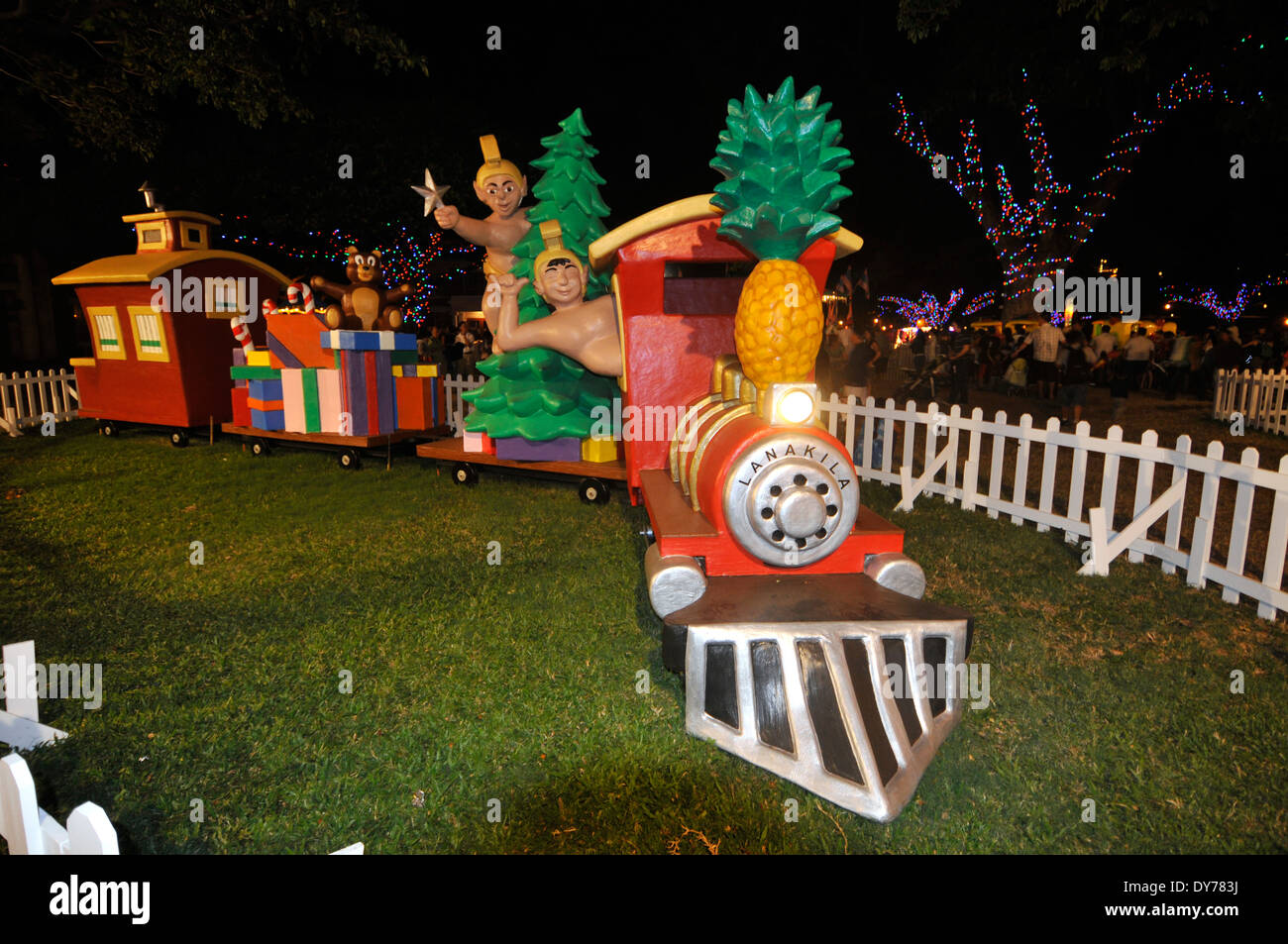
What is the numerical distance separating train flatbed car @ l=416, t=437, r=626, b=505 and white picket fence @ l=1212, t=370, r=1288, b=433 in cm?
1044

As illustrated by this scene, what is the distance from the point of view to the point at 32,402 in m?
11.8

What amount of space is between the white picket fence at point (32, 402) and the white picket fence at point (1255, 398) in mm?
18488

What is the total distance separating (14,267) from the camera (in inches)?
816

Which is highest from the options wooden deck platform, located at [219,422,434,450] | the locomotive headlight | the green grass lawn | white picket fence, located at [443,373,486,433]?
the locomotive headlight

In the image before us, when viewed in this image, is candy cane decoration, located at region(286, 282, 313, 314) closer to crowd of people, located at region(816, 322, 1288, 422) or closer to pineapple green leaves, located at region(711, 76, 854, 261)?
crowd of people, located at region(816, 322, 1288, 422)

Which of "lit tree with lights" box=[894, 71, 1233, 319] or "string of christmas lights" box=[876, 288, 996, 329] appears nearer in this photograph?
"lit tree with lights" box=[894, 71, 1233, 319]

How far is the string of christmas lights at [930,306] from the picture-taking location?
41.8m

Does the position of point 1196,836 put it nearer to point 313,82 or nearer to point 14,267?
point 313,82

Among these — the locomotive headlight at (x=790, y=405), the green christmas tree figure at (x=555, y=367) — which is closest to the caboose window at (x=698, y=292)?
the locomotive headlight at (x=790, y=405)

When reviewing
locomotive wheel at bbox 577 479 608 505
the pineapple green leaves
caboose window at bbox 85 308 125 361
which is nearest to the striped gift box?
locomotive wheel at bbox 577 479 608 505

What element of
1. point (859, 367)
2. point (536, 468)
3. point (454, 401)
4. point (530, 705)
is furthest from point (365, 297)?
point (530, 705)

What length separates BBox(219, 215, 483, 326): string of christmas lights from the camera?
16.7m

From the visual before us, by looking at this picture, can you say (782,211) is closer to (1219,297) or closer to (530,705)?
(530,705)

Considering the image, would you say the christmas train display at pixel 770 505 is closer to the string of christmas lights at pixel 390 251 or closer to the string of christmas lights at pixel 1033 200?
the string of christmas lights at pixel 390 251
